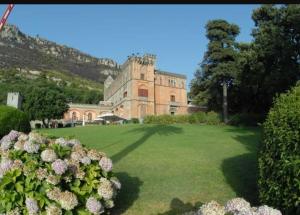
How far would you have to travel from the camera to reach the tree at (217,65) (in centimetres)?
4206

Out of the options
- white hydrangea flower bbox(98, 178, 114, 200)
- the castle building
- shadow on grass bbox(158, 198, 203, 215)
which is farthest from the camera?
the castle building

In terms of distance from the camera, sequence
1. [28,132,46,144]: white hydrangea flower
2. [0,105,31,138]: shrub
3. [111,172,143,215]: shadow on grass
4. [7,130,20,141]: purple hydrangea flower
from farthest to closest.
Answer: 1. [0,105,31,138]: shrub
2. [111,172,143,215]: shadow on grass
3. [7,130,20,141]: purple hydrangea flower
4. [28,132,46,144]: white hydrangea flower

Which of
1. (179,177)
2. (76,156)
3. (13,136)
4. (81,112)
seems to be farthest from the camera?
(81,112)

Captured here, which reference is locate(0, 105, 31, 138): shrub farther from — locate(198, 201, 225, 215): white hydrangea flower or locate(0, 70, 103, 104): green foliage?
locate(0, 70, 103, 104): green foliage

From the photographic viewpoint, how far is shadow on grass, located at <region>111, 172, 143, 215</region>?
7.41 m

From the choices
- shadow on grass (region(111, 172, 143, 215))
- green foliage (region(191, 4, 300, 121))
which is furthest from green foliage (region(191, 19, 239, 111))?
shadow on grass (region(111, 172, 143, 215))

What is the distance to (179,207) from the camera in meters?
7.38

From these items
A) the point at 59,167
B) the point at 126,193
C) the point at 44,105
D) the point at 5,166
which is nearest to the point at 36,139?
the point at 5,166

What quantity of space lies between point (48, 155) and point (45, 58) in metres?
154

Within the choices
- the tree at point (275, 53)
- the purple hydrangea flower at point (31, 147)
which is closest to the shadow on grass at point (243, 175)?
the purple hydrangea flower at point (31, 147)

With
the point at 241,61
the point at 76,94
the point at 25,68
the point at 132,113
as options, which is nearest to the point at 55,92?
the point at 132,113

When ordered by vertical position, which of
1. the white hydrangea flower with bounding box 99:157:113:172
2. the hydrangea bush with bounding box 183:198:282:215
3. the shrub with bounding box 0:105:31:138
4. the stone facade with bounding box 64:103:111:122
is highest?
the stone facade with bounding box 64:103:111:122

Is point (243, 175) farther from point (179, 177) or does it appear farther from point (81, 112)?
point (81, 112)

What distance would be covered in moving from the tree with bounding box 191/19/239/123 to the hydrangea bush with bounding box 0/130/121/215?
35.6 m
